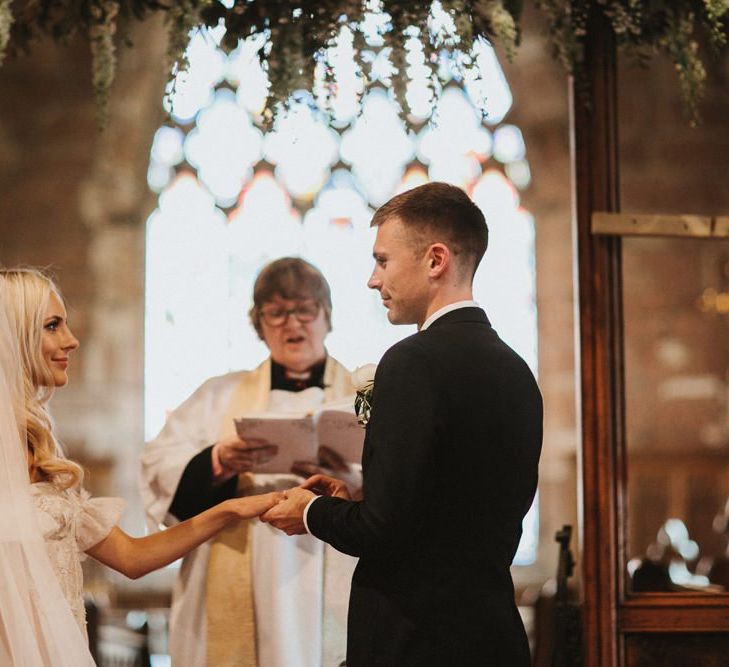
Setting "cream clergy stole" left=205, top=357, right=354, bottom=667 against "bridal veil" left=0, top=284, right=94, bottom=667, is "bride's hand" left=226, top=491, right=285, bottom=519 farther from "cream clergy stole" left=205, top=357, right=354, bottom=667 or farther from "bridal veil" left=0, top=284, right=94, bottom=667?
"cream clergy stole" left=205, top=357, right=354, bottom=667

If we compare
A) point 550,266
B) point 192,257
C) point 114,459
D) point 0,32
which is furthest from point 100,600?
point 0,32

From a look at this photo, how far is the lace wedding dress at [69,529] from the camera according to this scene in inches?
136

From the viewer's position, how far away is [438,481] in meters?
2.95

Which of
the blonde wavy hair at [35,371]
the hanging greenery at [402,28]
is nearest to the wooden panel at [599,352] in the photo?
the hanging greenery at [402,28]

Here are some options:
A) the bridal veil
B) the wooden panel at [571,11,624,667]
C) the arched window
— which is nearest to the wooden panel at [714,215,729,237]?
the wooden panel at [571,11,624,667]

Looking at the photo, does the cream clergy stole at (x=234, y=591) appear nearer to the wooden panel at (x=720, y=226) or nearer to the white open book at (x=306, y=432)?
the white open book at (x=306, y=432)

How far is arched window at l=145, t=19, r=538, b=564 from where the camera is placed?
36.7ft

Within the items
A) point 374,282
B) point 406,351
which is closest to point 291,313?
point 374,282

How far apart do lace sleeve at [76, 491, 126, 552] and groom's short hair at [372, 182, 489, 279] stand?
1.28 m

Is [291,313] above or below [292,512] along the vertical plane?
above

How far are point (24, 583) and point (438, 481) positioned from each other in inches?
46.4

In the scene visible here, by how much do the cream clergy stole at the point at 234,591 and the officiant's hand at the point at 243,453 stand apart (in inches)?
8.7

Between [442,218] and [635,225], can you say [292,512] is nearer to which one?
[442,218]

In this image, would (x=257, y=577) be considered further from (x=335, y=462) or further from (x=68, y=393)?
(x=68, y=393)
